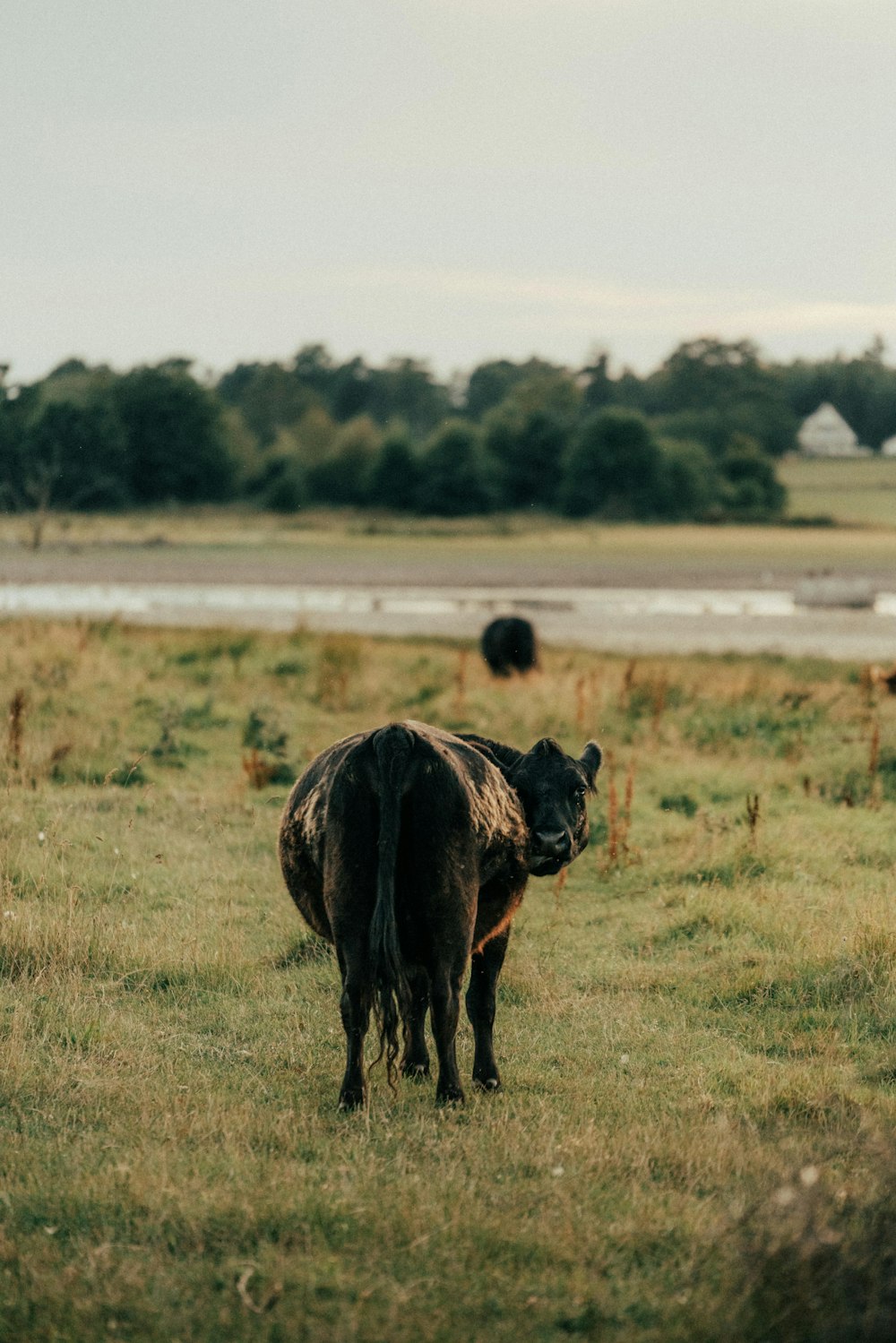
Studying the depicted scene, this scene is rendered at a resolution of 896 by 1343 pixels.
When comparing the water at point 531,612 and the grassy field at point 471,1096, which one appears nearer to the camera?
the grassy field at point 471,1096

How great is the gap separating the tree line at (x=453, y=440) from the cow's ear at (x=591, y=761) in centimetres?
2858

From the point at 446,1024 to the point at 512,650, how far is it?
15.6 meters

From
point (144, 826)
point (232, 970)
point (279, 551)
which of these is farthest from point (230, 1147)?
point (279, 551)

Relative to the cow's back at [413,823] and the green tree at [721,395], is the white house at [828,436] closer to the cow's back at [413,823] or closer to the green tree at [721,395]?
the green tree at [721,395]

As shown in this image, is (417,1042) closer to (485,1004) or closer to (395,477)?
(485,1004)

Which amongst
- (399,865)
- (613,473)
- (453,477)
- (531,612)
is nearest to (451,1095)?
(399,865)

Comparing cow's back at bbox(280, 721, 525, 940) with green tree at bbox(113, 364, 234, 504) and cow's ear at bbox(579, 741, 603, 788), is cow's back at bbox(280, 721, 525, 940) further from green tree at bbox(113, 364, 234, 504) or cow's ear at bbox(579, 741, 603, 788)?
green tree at bbox(113, 364, 234, 504)

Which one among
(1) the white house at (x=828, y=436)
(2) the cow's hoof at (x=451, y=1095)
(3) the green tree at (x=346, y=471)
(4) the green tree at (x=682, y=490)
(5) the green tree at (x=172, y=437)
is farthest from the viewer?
(1) the white house at (x=828, y=436)

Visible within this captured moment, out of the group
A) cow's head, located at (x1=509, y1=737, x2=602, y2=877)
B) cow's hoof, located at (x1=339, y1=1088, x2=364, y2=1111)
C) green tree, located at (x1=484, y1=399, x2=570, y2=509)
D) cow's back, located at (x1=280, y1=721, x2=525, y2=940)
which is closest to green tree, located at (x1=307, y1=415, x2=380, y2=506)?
green tree, located at (x1=484, y1=399, x2=570, y2=509)

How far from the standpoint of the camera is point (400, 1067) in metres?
6.00

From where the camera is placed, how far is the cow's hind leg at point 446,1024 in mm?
5496

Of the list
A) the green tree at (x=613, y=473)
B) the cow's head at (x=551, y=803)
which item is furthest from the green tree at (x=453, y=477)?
the cow's head at (x=551, y=803)

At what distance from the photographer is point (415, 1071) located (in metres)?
6.14

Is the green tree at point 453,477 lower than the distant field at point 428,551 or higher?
higher
